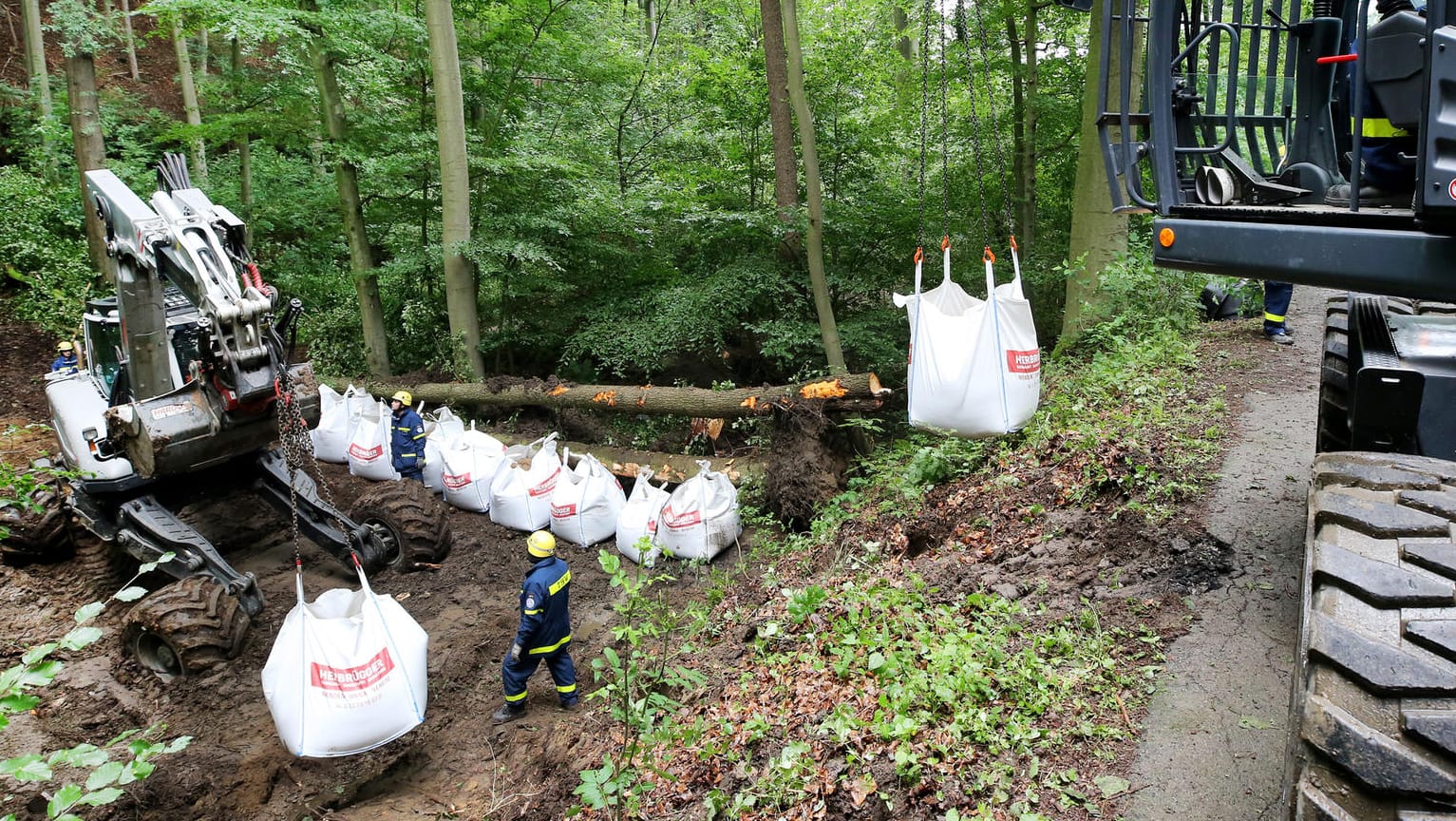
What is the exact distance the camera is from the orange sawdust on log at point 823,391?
7.39m

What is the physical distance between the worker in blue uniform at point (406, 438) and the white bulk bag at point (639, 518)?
9.58 feet

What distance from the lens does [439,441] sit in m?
9.24

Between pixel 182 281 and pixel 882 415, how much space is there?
22.1 feet

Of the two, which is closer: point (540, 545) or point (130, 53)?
point (540, 545)

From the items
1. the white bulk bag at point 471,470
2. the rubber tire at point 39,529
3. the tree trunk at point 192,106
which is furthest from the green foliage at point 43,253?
the white bulk bag at point 471,470

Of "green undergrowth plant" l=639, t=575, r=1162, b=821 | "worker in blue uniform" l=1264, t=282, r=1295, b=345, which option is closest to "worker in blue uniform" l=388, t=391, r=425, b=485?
"green undergrowth plant" l=639, t=575, r=1162, b=821

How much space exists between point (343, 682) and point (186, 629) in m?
1.88

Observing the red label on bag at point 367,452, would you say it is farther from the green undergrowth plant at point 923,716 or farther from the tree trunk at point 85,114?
the green undergrowth plant at point 923,716

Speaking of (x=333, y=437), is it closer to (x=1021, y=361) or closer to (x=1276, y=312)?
(x=1021, y=361)

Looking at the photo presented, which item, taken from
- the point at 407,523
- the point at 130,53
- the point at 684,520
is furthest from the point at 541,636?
the point at 130,53

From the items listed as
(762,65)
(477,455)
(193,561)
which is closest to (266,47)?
(762,65)

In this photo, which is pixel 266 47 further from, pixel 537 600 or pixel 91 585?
pixel 537 600

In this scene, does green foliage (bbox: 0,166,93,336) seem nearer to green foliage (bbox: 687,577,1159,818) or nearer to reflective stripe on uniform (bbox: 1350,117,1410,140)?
green foliage (bbox: 687,577,1159,818)

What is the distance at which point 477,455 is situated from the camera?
8641mm
